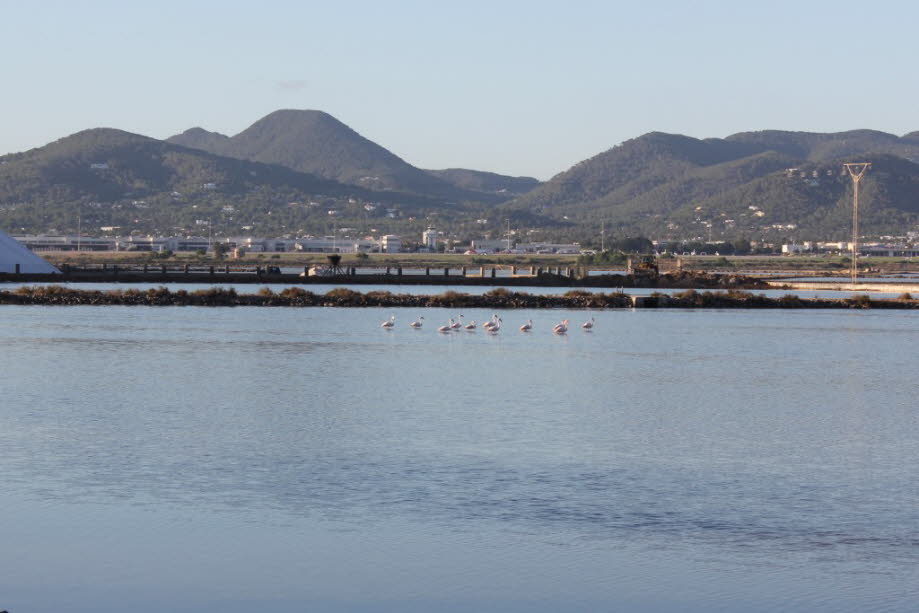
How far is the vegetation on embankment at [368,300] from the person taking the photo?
72875 millimetres

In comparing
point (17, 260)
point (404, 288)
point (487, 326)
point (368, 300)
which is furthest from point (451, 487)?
point (17, 260)

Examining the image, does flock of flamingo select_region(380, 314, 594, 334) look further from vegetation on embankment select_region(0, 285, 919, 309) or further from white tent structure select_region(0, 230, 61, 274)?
white tent structure select_region(0, 230, 61, 274)

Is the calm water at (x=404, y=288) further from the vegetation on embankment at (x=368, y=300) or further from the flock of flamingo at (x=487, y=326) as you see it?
the flock of flamingo at (x=487, y=326)

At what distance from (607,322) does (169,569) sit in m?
49.8

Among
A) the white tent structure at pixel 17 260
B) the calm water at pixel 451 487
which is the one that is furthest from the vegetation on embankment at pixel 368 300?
the calm water at pixel 451 487

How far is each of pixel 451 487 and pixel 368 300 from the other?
183ft

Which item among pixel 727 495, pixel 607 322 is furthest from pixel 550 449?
pixel 607 322

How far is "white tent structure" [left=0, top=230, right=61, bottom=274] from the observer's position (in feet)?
302

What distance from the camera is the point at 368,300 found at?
75000 millimetres

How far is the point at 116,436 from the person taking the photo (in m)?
23.8

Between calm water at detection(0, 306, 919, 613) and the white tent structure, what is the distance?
55504 mm

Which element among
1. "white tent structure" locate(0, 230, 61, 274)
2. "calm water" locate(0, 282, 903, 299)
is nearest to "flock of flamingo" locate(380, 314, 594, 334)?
"calm water" locate(0, 282, 903, 299)

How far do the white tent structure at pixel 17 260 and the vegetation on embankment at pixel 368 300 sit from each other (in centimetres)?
1783

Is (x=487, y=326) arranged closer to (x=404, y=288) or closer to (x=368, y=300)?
(x=368, y=300)
